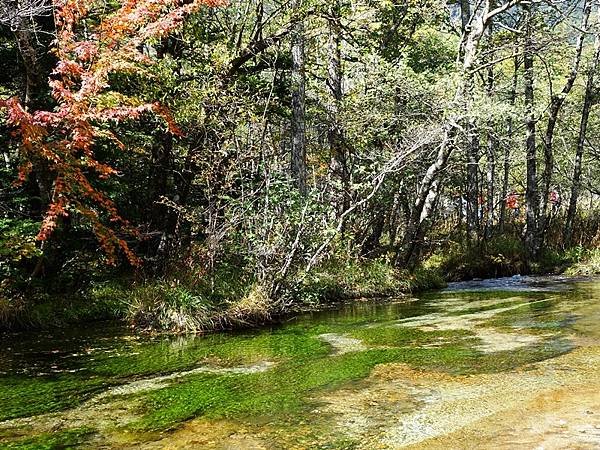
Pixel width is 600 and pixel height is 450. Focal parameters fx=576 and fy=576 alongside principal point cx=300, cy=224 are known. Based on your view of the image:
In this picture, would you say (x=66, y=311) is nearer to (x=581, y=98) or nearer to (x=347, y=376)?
(x=347, y=376)

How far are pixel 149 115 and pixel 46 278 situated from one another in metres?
3.05

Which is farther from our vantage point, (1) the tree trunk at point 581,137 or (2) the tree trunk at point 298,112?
(1) the tree trunk at point 581,137

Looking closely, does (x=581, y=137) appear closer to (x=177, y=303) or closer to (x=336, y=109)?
(x=336, y=109)

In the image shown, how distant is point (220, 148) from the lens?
887 centimetres

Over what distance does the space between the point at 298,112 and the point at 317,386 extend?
7.86 m

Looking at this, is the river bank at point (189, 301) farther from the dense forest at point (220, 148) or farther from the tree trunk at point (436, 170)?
the tree trunk at point (436, 170)

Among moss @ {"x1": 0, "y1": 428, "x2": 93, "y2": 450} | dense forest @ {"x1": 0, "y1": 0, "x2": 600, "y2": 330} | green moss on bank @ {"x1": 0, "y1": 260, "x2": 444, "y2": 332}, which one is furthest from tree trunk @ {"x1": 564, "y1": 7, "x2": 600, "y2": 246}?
moss @ {"x1": 0, "y1": 428, "x2": 93, "y2": 450}

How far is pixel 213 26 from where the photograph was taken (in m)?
11.5

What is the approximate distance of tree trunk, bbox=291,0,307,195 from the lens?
11.7 m

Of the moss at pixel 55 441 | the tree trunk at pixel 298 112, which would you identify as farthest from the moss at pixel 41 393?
the tree trunk at pixel 298 112

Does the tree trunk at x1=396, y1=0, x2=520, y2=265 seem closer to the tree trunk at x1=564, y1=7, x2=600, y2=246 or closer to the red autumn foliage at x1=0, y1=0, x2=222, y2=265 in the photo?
the tree trunk at x1=564, y1=7, x2=600, y2=246

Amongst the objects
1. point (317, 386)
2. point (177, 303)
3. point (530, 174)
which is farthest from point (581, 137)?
point (317, 386)

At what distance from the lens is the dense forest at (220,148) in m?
7.62

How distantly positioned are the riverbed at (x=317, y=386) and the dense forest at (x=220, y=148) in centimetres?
103
